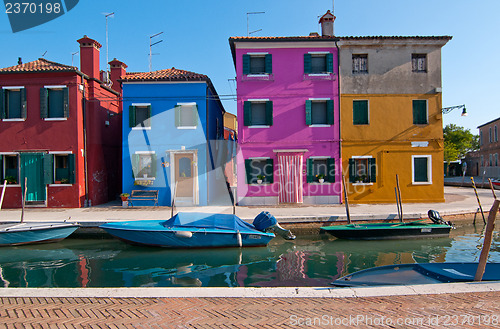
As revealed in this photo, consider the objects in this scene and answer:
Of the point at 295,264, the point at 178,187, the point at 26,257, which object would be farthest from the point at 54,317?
the point at 178,187

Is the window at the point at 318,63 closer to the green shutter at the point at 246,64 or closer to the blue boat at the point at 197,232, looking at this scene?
the green shutter at the point at 246,64

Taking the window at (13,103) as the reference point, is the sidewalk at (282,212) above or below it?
below

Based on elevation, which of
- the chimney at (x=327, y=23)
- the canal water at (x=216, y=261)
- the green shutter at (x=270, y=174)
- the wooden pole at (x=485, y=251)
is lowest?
the canal water at (x=216, y=261)

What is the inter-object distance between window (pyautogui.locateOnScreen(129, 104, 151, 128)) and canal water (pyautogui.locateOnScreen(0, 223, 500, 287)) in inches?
267

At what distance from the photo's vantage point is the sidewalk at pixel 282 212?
1338cm

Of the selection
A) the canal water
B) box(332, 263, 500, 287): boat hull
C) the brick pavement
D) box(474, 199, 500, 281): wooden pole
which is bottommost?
the canal water

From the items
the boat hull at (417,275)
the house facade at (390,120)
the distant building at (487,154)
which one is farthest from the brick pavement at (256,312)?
the distant building at (487,154)

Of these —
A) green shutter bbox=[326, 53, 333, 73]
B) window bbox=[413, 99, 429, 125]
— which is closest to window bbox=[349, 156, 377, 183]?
window bbox=[413, 99, 429, 125]

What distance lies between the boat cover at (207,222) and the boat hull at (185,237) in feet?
0.60

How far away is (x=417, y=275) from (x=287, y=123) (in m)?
11.8

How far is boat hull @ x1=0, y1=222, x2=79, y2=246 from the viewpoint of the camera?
38.1 ft

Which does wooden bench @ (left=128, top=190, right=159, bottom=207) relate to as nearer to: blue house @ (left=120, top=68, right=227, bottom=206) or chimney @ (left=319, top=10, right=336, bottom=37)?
blue house @ (left=120, top=68, right=227, bottom=206)

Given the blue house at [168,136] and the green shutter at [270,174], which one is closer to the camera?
the blue house at [168,136]

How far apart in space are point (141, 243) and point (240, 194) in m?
6.77
